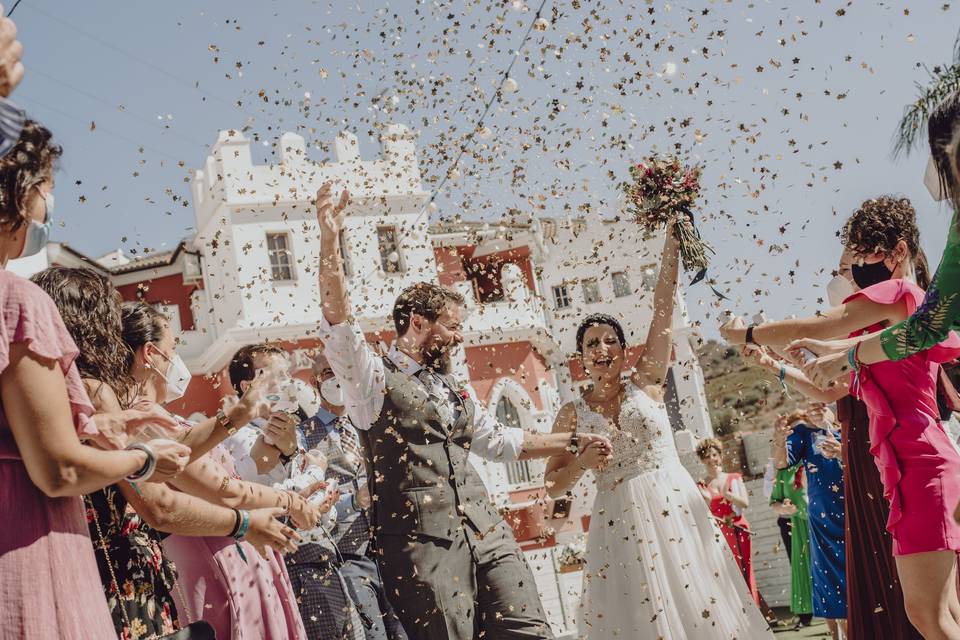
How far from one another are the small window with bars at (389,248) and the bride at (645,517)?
18.6 meters

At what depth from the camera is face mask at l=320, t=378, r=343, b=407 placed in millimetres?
6238

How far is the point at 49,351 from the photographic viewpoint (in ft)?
7.37

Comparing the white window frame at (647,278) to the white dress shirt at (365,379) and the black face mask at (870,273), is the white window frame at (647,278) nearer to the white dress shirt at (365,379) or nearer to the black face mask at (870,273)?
the black face mask at (870,273)

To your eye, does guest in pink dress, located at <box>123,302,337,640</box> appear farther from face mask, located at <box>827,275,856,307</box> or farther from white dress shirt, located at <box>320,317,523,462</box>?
face mask, located at <box>827,275,856,307</box>

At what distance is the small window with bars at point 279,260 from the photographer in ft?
79.6

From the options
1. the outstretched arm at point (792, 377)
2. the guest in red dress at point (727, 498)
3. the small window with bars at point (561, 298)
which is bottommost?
the guest in red dress at point (727, 498)

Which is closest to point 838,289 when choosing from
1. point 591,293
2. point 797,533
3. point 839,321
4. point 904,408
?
point 839,321

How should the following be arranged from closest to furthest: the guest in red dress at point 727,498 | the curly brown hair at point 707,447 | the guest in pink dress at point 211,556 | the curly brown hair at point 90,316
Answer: the curly brown hair at point 90,316 → the guest in pink dress at point 211,556 → the guest in red dress at point 727,498 → the curly brown hair at point 707,447

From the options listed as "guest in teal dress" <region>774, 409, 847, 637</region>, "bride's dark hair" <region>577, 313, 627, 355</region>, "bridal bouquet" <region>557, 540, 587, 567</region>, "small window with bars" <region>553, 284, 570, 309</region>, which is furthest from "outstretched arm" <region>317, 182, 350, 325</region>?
"small window with bars" <region>553, 284, 570, 309</region>

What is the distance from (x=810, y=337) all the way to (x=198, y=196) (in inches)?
943

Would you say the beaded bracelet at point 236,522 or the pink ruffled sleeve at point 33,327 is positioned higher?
the pink ruffled sleeve at point 33,327

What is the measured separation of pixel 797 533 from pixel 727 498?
0.81 m

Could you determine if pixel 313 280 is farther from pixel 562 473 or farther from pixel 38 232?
pixel 38 232

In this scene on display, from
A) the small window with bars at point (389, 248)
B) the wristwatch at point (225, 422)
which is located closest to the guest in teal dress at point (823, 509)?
the wristwatch at point (225, 422)
